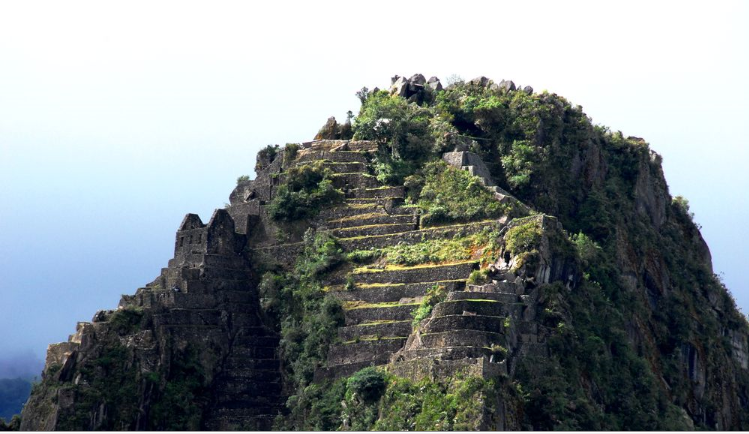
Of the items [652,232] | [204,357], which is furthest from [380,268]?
[652,232]

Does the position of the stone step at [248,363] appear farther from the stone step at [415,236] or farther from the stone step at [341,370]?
the stone step at [415,236]

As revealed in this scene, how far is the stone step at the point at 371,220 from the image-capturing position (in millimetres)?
104812

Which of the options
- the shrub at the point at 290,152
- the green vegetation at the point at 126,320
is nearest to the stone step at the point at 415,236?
the shrub at the point at 290,152

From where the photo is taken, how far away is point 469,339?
303 ft

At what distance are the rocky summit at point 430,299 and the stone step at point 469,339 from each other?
6cm

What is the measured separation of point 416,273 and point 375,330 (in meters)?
3.58

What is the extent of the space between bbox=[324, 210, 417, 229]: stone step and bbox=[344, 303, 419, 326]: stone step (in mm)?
6234

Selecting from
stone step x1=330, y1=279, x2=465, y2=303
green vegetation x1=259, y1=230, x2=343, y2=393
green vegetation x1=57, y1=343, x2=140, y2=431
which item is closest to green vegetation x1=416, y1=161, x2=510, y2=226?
green vegetation x1=259, y1=230, x2=343, y2=393

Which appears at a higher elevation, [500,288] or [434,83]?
[434,83]

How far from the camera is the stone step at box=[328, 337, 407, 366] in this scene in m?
96.8

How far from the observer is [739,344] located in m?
115

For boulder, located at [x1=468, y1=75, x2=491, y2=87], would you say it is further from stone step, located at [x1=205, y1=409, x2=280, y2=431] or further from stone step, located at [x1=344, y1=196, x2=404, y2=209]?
stone step, located at [x1=205, y1=409, x2=280, y2=431]

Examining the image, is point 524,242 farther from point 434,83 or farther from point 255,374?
point 434,83

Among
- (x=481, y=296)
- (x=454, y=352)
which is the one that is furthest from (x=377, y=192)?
(x=454, y=352)
